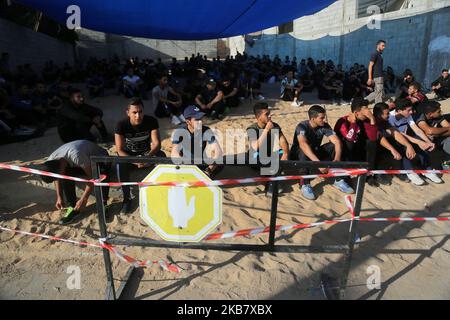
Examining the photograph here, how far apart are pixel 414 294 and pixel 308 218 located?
4.25ft

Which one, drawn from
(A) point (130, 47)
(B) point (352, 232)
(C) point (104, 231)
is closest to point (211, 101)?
(C) point (104, 231)

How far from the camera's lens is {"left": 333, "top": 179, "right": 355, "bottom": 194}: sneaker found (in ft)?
13.7

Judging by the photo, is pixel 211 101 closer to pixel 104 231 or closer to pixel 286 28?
pixel 104 231

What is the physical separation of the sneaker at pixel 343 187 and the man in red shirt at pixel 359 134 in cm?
34

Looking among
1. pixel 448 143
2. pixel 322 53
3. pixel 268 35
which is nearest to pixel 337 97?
pixel 448 143

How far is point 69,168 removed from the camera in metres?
3.62

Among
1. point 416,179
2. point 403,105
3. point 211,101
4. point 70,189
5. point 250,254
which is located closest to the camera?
point 250,254

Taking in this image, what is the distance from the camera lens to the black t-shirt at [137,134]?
3959 millimetres

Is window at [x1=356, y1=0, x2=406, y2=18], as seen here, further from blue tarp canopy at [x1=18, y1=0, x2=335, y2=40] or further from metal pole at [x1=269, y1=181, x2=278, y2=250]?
metal pole at [x1=269, y1=181, x2=278, y2=250]

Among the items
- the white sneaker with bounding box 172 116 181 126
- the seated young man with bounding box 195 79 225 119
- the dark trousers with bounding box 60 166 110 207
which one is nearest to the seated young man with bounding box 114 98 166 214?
the dark trousers with bounding box 60 166 110 207

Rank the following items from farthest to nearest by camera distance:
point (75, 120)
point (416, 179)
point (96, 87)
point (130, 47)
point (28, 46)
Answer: point (130, 47) < point (28, 46) < point (96, 87) < point (75, 120) < point (416, 179)

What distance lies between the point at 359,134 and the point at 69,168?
12.5 feet

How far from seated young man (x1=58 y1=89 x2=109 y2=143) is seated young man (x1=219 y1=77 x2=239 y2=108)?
3906 millimetres

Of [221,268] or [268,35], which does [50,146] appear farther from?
[268,35]
